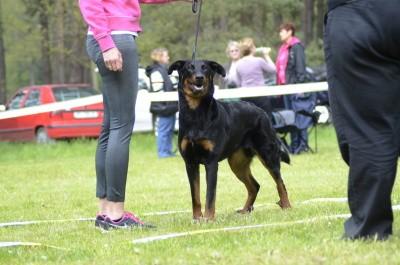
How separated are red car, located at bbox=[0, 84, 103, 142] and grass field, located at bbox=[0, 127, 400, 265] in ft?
13.1

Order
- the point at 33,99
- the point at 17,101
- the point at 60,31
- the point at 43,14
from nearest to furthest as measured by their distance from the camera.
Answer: the point at 33,99 → the point at 17,101 → the point at 43,14 → the point at 60,31

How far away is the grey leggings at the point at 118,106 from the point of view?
534cm

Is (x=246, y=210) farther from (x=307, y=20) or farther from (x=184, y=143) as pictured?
(x=307, y=20)

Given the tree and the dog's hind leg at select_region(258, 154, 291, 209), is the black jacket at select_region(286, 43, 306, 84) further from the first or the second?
the tree

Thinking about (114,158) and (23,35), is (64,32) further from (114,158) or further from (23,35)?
(114,158)

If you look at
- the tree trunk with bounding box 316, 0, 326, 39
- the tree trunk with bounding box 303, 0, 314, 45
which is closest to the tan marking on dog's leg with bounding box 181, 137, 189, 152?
the tree trunk with bounding box 303, 0, 314, 45

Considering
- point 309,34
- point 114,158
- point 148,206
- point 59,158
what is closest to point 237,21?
point 309,34

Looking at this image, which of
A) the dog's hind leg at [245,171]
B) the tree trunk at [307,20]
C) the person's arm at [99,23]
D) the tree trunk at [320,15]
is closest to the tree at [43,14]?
the tree trunk at [307,20]

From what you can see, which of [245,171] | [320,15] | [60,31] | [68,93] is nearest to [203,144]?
[245,171]

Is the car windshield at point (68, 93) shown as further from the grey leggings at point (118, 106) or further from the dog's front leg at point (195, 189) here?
the grey leggings at point (118, 106)

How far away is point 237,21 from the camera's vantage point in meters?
30.9

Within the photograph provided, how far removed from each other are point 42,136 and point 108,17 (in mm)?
13397

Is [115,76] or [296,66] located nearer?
[115,76]

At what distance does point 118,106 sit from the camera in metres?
5.36
